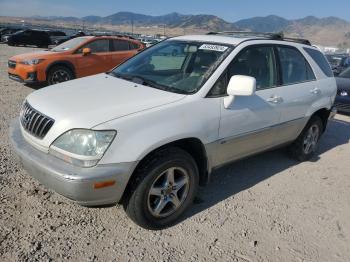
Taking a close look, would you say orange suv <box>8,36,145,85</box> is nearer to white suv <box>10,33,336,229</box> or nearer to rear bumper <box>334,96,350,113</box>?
white suv <box>10,33,336,229</box>

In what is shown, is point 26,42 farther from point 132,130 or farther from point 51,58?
point 132,130

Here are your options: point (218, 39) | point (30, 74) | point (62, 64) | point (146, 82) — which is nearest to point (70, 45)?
point (62, 64)

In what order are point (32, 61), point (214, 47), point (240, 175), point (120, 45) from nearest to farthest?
point (214, 47) < point (240, 175) < point (32, 61) < point (120, 45)

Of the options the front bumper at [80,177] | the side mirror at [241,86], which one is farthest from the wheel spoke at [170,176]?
the side mirror at [241,86]

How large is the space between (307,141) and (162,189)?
299 centimetres

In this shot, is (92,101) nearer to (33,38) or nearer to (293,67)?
(293,67)

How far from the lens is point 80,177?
109 inches

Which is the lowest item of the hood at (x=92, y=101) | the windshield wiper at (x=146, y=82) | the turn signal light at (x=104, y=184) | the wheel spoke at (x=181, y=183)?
the wheel spoke at (x=181, y=183)

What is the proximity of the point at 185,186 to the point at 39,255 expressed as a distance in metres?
1.42

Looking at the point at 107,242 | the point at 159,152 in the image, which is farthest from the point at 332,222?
the point at 107,242

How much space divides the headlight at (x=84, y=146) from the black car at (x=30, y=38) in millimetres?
29218

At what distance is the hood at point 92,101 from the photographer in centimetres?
297

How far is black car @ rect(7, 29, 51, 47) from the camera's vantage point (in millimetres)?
28750

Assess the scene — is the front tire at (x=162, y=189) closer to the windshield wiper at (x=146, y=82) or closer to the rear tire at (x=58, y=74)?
the windshield wiper at (x=146, y=82)
